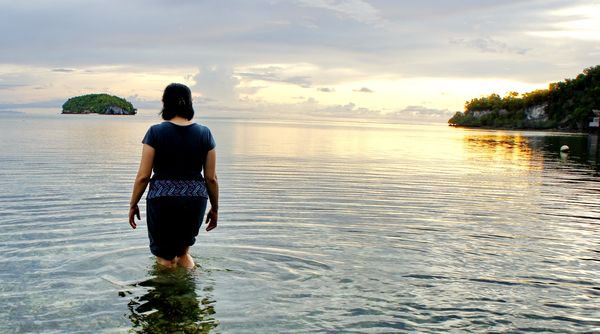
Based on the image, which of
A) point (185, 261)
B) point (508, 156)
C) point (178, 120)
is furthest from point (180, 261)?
point (508, 156)

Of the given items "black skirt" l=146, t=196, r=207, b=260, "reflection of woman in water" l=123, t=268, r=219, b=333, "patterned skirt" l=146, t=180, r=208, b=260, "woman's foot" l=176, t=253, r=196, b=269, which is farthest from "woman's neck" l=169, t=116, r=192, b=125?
"reflection of woman in water" l=123, t=268, r=219, b=333

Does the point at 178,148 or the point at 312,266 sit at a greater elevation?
the point at 178,148

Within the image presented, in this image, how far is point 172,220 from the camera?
7309 millimetres

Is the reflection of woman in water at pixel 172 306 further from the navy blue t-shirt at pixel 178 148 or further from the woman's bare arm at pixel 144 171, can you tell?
the navy blue t-shirt at pixel 178 148

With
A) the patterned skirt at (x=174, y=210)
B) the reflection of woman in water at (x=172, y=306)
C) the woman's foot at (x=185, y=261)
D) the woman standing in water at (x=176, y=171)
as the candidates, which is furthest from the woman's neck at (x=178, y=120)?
the reflection of woman in water at (x=172, y=306)

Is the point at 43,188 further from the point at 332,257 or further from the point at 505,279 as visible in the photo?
the point at 505,279

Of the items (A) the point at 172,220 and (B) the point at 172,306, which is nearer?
(B) the point at 172,306

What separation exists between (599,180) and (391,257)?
65.4 feet

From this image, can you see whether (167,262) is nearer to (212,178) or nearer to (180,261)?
(180,261)

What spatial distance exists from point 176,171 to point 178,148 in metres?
0.32

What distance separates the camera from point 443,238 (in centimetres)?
1118

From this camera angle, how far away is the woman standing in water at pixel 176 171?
6961 millimetres

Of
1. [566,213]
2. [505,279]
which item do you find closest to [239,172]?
[566,213]

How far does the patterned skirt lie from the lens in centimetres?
716
